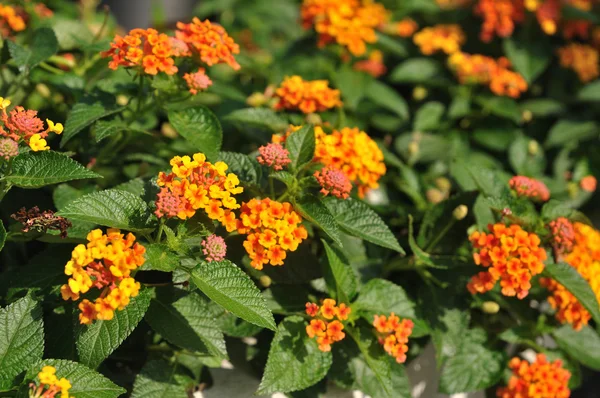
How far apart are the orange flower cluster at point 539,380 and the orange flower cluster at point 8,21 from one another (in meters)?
1.50

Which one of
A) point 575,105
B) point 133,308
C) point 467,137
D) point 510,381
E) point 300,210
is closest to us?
point 133,308

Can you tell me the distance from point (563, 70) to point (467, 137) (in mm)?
555

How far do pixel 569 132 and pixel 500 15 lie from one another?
49cm

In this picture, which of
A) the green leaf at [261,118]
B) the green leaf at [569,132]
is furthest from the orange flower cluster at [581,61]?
the green leaf at [261,118]

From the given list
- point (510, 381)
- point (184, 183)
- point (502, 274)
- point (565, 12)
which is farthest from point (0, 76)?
point (565, 12)

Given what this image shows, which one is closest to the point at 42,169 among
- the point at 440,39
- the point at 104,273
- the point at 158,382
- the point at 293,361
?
the point at 104,273

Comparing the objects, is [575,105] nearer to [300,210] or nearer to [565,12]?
[565,12]

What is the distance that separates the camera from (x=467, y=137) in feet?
7.75

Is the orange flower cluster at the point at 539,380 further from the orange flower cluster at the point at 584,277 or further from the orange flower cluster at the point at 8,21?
the orange flower cluster at the point at 8,21

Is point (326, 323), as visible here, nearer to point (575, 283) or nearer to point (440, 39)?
point (575, 283)

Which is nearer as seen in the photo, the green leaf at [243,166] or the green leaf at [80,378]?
the green leaf at [80,378]

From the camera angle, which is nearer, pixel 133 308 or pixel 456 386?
pixel 133 308

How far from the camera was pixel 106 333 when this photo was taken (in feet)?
3.98

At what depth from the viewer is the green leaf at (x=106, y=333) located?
120 cm
